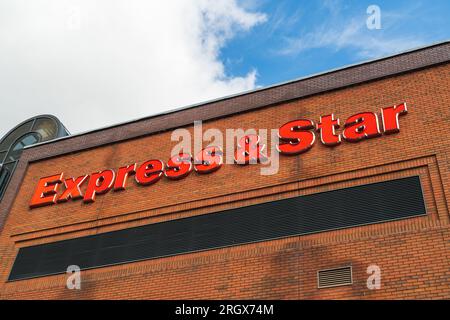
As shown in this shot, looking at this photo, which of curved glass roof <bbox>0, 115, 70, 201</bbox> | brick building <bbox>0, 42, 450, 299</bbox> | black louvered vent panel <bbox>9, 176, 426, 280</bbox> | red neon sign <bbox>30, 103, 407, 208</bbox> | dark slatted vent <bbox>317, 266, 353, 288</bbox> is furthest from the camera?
curved glass roof <bbox>0, 115, 70, 201</bbox>

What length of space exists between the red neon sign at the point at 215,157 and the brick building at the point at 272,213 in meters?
0.12

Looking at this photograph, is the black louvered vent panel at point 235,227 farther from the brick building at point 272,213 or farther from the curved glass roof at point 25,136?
the curved glass roof at point 25,136

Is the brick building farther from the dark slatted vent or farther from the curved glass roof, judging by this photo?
the curved glass roof

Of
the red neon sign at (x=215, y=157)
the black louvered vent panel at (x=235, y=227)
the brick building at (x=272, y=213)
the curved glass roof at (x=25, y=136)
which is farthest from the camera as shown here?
the curved glass roof at (x=25, y=136)

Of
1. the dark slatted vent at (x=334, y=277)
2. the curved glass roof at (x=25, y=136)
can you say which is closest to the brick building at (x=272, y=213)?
the dark slatted vent at (x=334, y=277)

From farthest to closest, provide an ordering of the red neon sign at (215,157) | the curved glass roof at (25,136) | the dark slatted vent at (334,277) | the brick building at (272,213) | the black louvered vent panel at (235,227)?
the curved glass roof at (25,136), the red neon sign at (215,157), the black louvered vent panel at (235,227), the brick building at (272,213), the dark slatted vent at (334,277)

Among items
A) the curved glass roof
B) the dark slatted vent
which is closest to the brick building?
the dark slatted vent

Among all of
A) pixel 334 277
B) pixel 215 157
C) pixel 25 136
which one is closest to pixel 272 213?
pixel 334 277

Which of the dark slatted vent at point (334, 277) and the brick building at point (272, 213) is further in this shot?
the brick building at point (272, 213)

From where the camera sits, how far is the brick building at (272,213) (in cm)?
1301

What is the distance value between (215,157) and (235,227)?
2707mm

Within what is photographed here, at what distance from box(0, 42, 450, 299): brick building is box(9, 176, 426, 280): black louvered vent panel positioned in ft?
0.12

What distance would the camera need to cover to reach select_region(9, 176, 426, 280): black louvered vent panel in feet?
45.2

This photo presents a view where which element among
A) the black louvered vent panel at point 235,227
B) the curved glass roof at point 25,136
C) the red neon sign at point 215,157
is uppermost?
the curved glass roof at point 25,136
